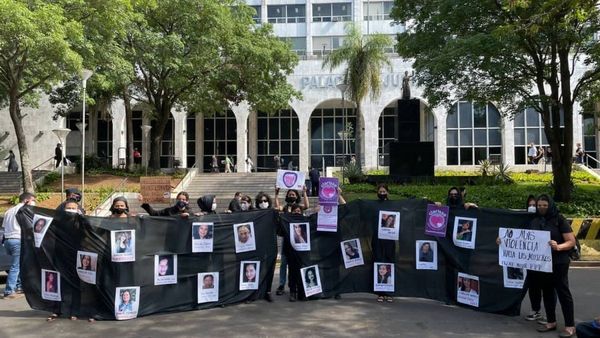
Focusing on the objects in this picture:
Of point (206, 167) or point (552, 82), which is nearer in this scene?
point (552, 82)

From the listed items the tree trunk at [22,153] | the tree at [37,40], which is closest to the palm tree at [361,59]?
the tree at [37,40]

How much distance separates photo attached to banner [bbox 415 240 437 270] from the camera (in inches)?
333

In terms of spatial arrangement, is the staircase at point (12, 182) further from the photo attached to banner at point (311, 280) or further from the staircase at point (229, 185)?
the photo attached to banner at point (311, 280)

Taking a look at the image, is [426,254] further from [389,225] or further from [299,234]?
[299,234]

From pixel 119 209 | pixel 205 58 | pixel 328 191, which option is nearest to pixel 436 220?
pixel 328 191

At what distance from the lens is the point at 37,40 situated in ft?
60.1

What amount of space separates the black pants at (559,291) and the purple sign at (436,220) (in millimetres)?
1701

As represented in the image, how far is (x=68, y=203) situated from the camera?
822 centimetres

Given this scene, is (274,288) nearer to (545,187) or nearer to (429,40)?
(429,40)

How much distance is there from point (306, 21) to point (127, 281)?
47944 mm

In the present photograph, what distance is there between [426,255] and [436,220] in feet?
1.93

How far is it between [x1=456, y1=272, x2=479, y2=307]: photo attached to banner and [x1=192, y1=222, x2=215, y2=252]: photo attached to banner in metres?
3.87

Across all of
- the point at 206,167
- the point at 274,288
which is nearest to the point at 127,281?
the point at 274,288

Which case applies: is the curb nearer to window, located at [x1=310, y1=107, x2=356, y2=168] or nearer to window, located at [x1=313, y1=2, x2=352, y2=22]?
window, located at [x1=310, y1=107, x2=356, y2=168]
